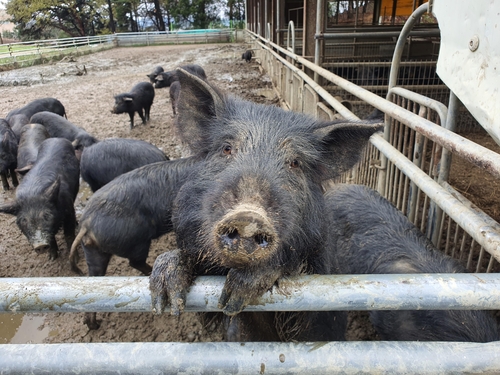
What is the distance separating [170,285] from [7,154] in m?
6.36

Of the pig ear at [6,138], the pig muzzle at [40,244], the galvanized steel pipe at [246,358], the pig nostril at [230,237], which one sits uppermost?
the pig nostril at [230,237]

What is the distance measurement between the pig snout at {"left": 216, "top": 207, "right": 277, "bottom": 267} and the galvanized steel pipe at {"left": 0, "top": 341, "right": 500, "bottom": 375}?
0.94ft

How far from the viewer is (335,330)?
2275mm

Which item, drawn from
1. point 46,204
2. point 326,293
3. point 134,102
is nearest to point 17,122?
point 134,102

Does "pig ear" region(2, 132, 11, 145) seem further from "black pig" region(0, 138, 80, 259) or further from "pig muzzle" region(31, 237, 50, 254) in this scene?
"pig muzzle" region(31, 237, 50, 254)

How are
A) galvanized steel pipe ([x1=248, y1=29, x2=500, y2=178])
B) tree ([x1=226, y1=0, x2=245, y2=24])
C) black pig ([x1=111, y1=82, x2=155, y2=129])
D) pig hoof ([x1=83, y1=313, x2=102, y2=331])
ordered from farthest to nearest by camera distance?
tree ([x1=226, y1=0, x2=245, y2=24]), black pig ([x1=111, y1=82, x2=155, y2=129]), pig hoof ([x1=83, y1=313, x2=102, y2=331]), galvanized steel pipe ([x1=248, y1=29, x2=500, y2=178])

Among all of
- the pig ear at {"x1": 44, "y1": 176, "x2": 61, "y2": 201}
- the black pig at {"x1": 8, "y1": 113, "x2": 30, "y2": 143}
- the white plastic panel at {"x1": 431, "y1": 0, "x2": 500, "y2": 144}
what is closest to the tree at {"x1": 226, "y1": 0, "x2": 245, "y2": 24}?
the black pig at {"x1": 8, "y1": 113, "x2": 30, "y2": 143}

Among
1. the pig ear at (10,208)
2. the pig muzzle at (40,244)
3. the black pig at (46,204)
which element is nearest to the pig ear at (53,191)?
the black pig at (46,204)

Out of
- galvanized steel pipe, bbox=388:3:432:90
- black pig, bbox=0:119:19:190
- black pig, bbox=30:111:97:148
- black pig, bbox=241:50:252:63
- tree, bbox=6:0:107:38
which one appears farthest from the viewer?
tree, bbox=6:0:107:38

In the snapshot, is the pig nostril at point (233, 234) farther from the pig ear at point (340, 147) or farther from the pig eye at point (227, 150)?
the pig ear at point (340, 147)

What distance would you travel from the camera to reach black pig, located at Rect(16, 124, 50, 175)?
18.8ft

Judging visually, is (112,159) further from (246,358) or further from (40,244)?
(246,358)

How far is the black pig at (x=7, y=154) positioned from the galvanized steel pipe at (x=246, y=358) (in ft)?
20.4

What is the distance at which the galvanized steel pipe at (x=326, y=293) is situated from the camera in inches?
43.9
